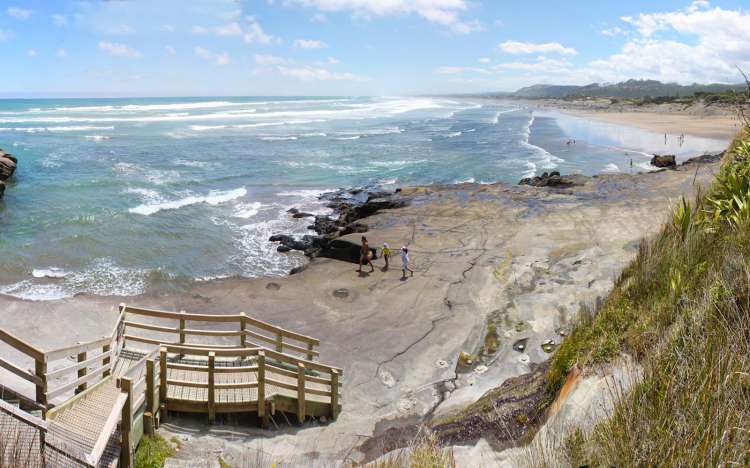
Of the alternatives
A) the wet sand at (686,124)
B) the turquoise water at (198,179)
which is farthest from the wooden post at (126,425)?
the wet sand at (686,124)

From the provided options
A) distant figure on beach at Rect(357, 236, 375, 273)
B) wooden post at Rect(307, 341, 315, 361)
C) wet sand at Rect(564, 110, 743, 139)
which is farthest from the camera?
wet sand at Rect(564, 110, 743, 139)

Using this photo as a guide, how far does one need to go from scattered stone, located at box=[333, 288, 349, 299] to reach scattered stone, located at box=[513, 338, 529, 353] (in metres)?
6.23

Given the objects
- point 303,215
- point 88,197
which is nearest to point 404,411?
point 303,215

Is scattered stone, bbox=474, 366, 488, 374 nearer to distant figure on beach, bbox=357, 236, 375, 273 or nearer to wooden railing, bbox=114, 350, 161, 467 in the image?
wooden railing, bbox=114, 350, 161, 467

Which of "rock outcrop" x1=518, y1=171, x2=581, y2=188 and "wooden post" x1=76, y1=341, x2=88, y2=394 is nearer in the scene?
"wooden post" x1=76, y1=341, x2=88, y2=394

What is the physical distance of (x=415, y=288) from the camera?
17984mm

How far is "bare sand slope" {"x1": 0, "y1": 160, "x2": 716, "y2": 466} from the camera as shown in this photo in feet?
33.8

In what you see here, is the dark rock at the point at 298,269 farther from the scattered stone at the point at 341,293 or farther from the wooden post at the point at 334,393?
the wooden post at the point at 334,393

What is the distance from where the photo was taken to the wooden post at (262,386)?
9.28 m

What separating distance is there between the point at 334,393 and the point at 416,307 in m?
6.47

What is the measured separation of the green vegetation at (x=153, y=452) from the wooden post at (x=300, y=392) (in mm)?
2445

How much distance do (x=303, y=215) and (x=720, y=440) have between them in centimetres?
2743

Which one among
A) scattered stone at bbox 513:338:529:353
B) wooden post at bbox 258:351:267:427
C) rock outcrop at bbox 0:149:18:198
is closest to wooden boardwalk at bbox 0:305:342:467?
wooden post at bbox 258:351:267:427

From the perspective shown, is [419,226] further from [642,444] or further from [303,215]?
[642,444]
